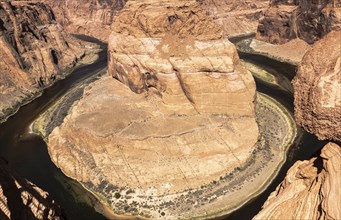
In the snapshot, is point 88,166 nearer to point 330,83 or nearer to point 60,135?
point 60,135

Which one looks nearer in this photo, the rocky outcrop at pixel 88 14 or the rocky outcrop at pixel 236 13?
the rocky outcrop at pixel 236 13

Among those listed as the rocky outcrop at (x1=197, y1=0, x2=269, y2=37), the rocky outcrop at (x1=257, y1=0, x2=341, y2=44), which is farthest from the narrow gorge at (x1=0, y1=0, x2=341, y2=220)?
the rocky outcrop at (x1=197, y1=0, x2=269, y2=37)

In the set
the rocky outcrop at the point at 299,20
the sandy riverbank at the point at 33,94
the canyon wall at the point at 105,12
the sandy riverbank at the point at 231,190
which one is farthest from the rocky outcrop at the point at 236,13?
the sandy riverbank at the point at 231,190

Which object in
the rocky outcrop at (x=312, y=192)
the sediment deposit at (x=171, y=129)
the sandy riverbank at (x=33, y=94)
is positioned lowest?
the sandy riverbank at (x=33, y=94)

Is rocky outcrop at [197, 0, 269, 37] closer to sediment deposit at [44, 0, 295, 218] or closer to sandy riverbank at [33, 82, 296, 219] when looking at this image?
sediment deposit at [44, 0, 295, 218]

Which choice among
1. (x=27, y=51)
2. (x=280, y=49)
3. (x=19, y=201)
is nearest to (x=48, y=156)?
(x=19, y=201)

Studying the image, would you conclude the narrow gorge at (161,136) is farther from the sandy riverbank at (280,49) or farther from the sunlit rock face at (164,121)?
the sandy riverbank at (280,49)

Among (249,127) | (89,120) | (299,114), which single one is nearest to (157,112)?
(89,120)
